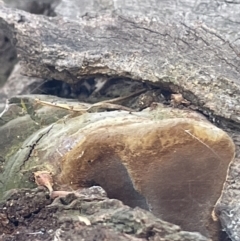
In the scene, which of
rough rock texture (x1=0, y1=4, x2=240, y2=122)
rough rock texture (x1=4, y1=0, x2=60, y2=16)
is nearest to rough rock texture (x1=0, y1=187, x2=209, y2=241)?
rough rock texture (x1=0, y1=4, x2=240, y2=122)

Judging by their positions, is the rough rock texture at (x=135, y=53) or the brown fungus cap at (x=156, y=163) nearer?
the brown fungus cap at (x=156, y=163)

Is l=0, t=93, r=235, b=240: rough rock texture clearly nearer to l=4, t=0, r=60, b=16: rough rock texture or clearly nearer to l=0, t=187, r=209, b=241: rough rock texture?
l=0, t=187, r=209, b=241: rough rock texture

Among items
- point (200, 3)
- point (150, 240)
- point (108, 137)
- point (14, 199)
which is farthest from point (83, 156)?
point (200, 3)

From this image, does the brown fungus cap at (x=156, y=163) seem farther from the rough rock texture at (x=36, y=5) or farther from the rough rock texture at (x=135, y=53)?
the rough rock texture at (x=36, y=5)

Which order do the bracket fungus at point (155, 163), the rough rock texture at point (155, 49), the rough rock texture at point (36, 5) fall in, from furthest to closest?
the rough rock texture at point (36, 5), the rough rock texture at point (155, 49), the bracket fungus at point (155, 163)

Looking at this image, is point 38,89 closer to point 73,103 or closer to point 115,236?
point 73,103

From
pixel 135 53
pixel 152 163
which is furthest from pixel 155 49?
pixel 152 163

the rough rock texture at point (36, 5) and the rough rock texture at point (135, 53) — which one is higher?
the rough rock texture at point (135, 53)

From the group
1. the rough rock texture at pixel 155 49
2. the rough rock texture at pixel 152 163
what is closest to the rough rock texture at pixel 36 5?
the rough rock texture at pixel 155 49
